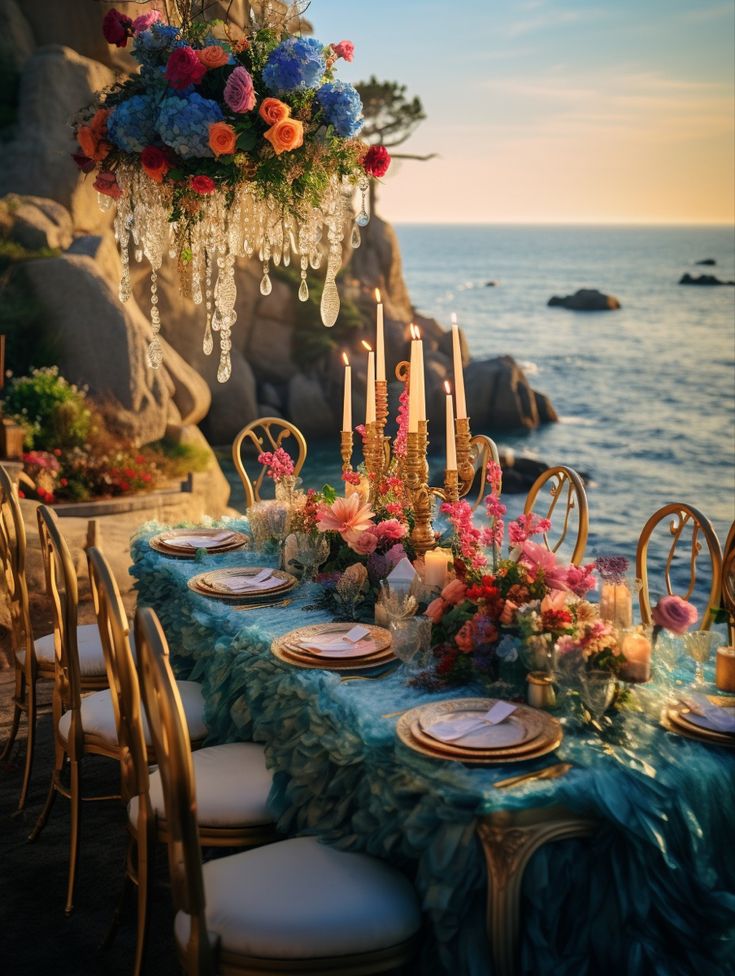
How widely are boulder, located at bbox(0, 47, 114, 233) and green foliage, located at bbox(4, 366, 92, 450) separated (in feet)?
14.5

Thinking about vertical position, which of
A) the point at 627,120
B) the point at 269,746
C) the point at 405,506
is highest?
the point at 627,120

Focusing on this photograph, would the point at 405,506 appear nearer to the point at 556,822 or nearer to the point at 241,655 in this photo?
the point at 241,655

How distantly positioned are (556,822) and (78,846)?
162 cm

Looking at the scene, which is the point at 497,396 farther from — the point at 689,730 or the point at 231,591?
the point at 689,730

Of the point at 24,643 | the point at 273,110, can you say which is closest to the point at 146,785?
the point at 24,643

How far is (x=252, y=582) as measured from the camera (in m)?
3.32

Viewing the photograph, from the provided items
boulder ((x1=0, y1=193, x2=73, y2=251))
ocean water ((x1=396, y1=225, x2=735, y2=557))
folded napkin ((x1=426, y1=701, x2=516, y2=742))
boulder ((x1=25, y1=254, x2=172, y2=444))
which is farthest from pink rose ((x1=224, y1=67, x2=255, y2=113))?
boulder ((x1=0, y1=193, x2=73, y2=251))

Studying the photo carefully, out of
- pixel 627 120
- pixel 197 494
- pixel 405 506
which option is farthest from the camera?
pixel 627 120

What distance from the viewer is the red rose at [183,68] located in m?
3.07

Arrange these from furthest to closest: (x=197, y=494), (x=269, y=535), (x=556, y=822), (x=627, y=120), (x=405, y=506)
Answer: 1. (x=627, y=120)
2. (x=197, y=494)
3. (x=269, y=535)
4. (x=405, y=506)
5. (x=556, y=822)

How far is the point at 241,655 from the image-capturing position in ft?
9.16

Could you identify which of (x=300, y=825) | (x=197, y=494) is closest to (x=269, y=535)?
(x=300, y=825)

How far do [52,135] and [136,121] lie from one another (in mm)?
10802

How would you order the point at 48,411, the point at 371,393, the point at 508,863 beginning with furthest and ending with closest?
the point at 48,411, the point at 371,393, the point at 508,863
